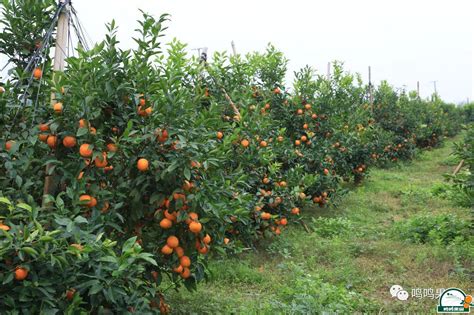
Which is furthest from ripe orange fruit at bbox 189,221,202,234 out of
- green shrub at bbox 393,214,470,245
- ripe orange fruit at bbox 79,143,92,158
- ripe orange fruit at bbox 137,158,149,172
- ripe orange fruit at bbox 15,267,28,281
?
green shrub at bbox 393,214,470,245

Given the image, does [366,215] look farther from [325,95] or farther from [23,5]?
[23,5]

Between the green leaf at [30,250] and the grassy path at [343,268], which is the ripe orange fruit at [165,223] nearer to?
the green leaf at [30,250]

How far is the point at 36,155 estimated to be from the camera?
8.59ft

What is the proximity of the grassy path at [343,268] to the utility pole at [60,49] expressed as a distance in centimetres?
147

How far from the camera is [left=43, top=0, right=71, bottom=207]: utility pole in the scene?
2.50 meters

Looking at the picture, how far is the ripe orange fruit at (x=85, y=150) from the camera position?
237cm

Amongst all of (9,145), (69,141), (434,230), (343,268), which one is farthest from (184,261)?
(434,230)

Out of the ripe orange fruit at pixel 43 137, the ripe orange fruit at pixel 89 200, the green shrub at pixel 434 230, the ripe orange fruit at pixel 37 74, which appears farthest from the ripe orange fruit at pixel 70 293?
the green shrub at pixel 434 230

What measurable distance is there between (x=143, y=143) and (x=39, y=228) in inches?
34.2

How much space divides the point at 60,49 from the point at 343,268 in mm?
3162

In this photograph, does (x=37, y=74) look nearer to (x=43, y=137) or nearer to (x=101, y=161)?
(x=43, y=137)

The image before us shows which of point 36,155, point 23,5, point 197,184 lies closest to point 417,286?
point 197,184

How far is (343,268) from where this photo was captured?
4422mm

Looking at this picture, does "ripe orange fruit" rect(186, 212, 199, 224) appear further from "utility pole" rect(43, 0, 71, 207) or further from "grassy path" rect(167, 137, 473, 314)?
"grassy path" rect(167, 137, 473, 314)
